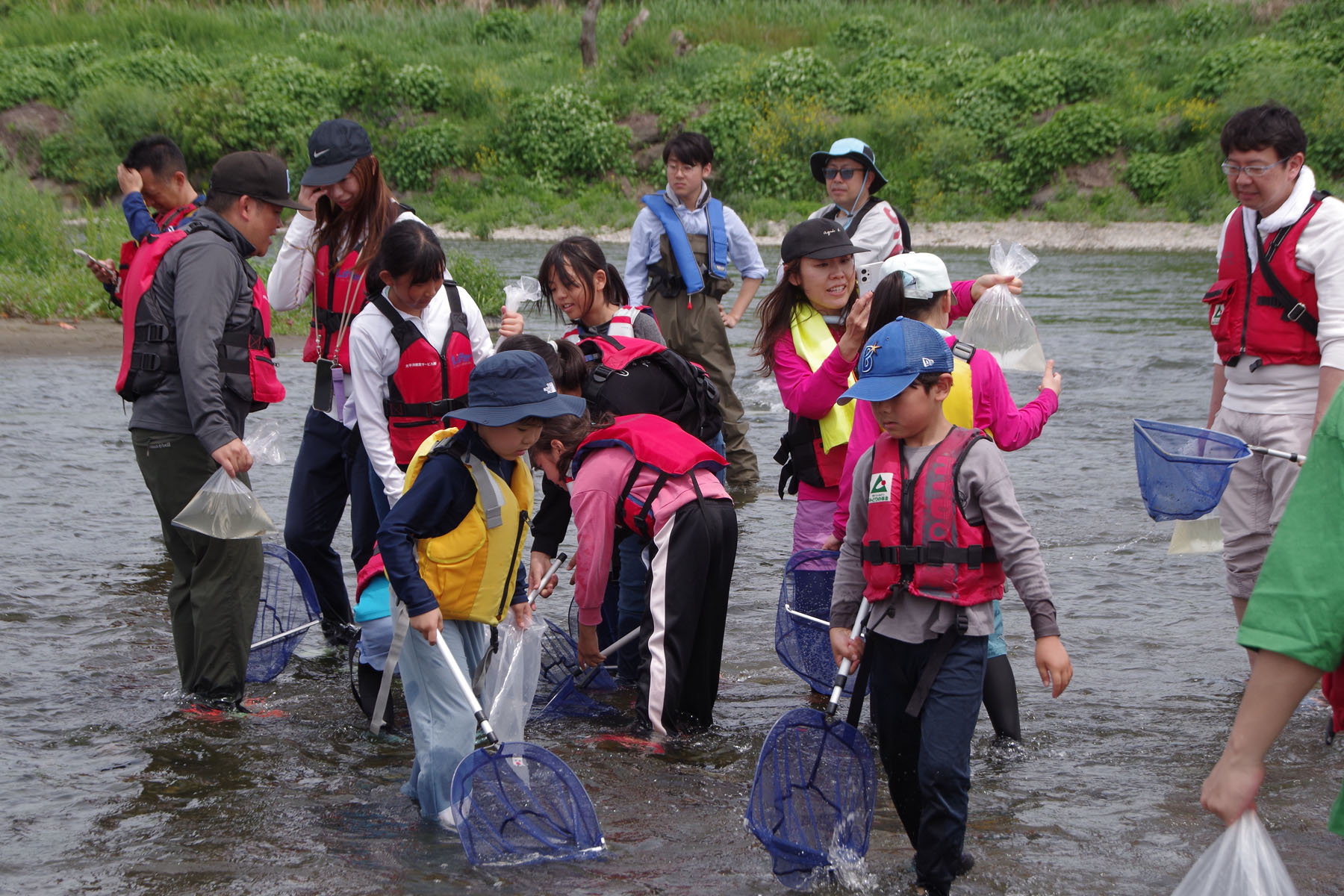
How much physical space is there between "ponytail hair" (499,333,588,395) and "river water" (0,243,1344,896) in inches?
50.3

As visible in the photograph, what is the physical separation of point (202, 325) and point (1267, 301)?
3.74m

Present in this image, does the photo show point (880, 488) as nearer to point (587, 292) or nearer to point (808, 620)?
point (808, 620)

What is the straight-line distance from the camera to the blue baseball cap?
3.36 metres

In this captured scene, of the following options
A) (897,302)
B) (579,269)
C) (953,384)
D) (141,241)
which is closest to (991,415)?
(953,384)

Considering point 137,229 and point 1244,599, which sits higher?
point 137,229

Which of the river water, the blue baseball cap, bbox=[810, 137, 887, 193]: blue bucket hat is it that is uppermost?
bbox=[810, 137, 887, 193]: blue bucket hat

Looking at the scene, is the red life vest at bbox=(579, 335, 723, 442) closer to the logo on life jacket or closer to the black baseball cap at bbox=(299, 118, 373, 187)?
the black baseball cap at bbox=(299, 118, 373, 187)

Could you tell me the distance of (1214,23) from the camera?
38.9 meters

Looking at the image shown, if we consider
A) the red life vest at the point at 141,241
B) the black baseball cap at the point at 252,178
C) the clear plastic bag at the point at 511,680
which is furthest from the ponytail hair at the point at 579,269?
the red life vest at the point at 141,241

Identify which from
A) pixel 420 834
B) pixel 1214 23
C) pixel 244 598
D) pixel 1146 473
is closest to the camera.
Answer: pixel 420 834

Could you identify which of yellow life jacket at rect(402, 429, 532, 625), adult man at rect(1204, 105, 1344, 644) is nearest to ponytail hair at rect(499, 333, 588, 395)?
yellow life jacket at rect(402, 429, 532, 625)

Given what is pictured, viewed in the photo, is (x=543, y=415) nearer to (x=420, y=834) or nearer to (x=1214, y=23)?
(x=420, y=834)

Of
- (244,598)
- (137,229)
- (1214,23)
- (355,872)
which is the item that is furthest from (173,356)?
(1214,23)

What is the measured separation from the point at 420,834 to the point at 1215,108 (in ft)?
108
